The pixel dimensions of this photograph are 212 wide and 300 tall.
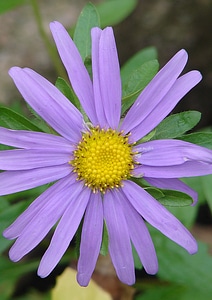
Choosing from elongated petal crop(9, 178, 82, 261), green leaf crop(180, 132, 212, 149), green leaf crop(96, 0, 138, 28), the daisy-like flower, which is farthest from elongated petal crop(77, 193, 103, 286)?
green leaf crop(96, 0, 138, 28)

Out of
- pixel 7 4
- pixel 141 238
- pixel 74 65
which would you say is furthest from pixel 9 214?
pixel 7 4

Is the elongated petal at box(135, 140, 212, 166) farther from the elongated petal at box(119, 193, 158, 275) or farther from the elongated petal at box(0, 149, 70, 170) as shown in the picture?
the elongated petal at box(0, 149, 70, 170)

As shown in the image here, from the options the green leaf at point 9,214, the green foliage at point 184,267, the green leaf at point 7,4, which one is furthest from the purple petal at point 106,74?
the green leaf at point 7,4

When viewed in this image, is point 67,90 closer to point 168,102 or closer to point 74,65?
point 74,65

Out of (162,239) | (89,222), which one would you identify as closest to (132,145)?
(89,222)

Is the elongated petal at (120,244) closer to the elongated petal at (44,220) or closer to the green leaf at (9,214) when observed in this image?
the elongated petal at (44,220)

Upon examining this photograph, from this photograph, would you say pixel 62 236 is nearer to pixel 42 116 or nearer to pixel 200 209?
pixel 42 116
